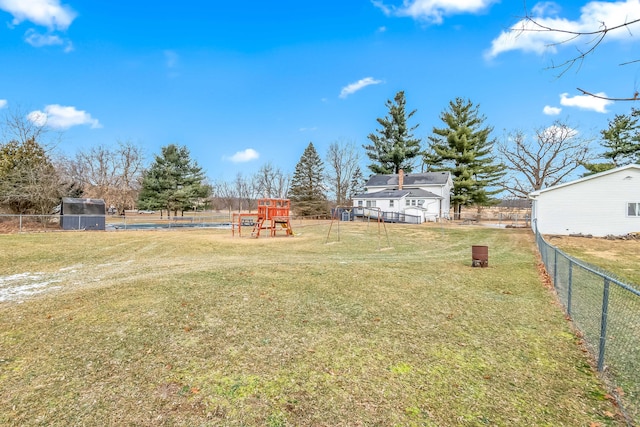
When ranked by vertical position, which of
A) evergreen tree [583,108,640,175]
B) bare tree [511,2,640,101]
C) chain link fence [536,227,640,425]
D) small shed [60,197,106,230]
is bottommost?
chain link fence [536,227,640,425]

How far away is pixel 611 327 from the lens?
4914 millimetres

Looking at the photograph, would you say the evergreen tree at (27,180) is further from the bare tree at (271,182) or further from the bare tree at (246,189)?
the bare tree at (246,189)

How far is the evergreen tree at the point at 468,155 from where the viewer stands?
38.8m

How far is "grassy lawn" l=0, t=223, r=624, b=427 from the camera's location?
288cm

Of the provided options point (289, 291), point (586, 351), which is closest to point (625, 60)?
point (586, 351)

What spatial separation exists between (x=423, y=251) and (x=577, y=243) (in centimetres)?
953

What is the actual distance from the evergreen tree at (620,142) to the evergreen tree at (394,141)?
21.3m

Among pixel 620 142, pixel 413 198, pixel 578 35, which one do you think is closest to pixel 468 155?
pixel 413 198

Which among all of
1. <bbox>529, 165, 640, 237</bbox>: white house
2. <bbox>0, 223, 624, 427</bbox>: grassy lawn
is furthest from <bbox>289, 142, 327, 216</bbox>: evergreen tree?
<bbox>0, 223, 624, 427</bbox>: grassy lawn

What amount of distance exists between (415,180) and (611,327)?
118ft

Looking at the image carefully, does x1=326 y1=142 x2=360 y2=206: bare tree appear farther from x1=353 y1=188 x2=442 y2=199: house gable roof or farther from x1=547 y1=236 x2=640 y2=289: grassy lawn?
x1=547 y1=236 x2=640 y2=289: grassy lawn

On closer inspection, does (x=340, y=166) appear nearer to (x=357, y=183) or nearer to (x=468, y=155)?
(x=357, y=183)

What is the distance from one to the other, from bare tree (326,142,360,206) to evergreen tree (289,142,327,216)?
69.2 inches

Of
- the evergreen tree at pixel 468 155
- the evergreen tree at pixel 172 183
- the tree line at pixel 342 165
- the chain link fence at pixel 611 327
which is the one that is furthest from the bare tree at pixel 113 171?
the chain link fence at pixel 611 327
